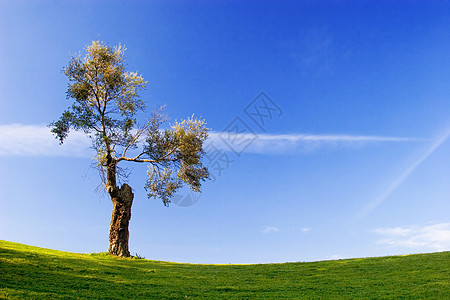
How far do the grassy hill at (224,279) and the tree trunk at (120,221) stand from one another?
3141 mm

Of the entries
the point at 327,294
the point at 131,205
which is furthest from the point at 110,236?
the point at 327,294

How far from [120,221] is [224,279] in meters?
12.0

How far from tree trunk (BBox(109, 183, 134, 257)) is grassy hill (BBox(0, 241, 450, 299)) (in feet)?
10.3

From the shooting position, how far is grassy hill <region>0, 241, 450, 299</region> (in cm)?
1694

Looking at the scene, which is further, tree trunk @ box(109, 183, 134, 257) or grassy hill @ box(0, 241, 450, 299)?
tree trunk @ box(109, 183, 134, 257)

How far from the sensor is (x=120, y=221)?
1177 inches

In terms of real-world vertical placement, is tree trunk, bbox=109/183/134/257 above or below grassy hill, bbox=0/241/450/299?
above

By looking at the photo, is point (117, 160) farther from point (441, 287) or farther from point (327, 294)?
point (441, 287)

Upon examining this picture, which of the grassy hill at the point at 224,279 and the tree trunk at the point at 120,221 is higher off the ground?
the tree trunk at the point at 120,221

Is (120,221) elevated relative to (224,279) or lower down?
elevated

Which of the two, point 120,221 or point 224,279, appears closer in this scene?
point 224,279

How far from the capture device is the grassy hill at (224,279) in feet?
55.6

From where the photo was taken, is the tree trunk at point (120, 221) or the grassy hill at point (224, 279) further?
the tree trunk at point (120, 221)

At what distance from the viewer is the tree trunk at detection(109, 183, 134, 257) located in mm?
29531
